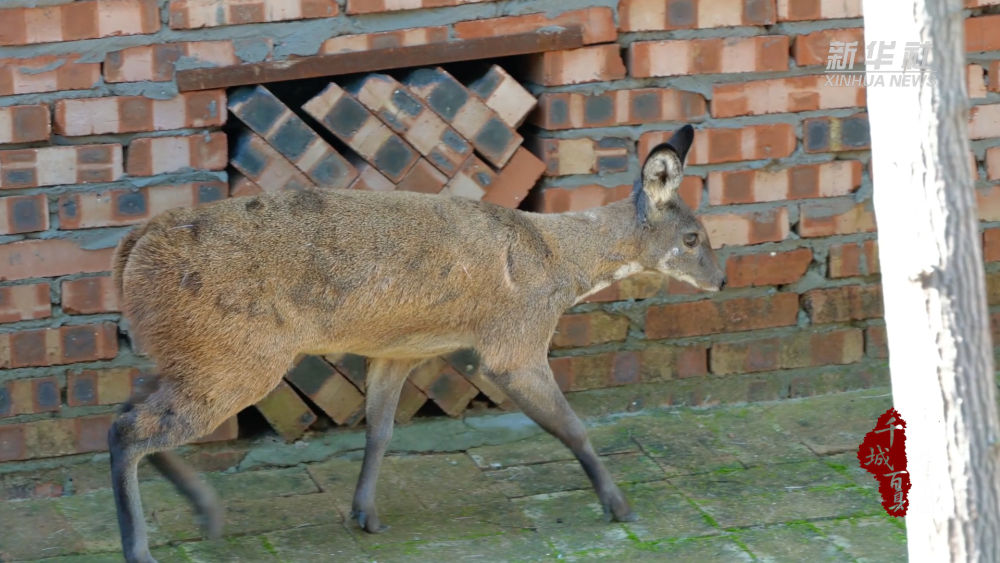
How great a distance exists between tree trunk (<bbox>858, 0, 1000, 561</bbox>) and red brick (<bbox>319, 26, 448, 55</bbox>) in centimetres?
248

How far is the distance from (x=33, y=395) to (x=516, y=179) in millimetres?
2079

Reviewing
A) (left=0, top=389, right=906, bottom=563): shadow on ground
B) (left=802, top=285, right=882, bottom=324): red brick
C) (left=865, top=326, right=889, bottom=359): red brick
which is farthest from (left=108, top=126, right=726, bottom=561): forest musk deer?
(left=865, top=326, right=889, bottom=359): red brick

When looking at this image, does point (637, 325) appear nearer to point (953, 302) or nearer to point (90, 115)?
point (90, 115)

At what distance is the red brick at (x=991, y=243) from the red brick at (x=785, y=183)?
2.21 feet

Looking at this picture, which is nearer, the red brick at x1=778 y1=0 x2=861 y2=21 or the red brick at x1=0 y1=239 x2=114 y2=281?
the red brick at x1=0 y1=239 x2=114 y2=281

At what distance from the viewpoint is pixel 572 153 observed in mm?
5742

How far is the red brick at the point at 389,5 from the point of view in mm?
5344

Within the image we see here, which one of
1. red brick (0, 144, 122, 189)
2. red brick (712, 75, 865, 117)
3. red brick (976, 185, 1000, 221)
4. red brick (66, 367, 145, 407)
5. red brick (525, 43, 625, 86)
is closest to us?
red brick (0, 144, 122, 189)

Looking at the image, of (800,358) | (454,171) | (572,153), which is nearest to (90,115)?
(454,171)

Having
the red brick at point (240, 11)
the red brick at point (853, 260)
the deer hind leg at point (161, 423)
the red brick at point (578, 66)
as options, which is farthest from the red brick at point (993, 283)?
the deer hind leg at point (161, 423)

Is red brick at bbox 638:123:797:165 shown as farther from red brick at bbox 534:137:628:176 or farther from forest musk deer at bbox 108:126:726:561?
forest musk deer at bbox 108:126:726:561

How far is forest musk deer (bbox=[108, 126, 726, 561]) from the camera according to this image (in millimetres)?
4539

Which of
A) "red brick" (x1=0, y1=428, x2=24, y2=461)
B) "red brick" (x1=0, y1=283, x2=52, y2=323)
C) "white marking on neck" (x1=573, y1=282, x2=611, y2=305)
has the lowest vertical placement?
"red brick" (x1=0, y1=428, x2=24, y2=461)

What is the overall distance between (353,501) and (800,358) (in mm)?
2231
